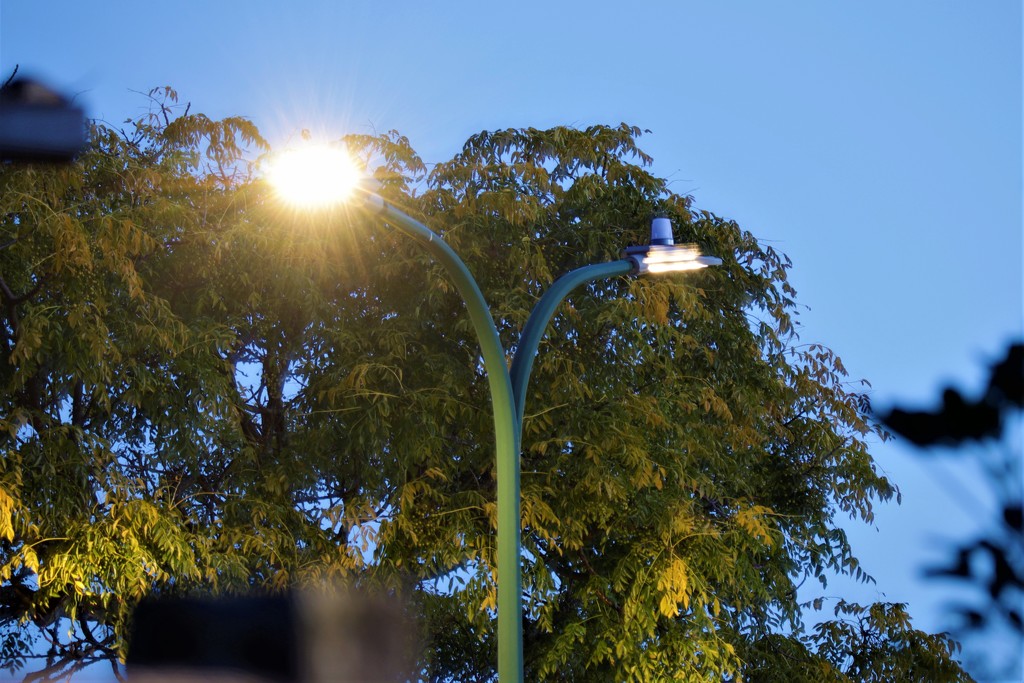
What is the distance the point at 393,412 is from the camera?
14.1 m

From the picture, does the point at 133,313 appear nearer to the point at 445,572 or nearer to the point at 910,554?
the point at 445,572

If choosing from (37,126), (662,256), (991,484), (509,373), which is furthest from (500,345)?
(37,126)

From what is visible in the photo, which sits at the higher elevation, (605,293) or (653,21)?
(653,21)

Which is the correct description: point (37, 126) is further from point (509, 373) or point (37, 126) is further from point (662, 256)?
point (662, 256)

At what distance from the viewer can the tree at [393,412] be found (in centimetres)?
1279

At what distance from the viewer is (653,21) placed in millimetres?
15992

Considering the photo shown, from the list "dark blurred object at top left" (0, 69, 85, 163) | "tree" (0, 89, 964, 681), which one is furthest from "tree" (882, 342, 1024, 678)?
"tree" (0, 89, 964, 681)

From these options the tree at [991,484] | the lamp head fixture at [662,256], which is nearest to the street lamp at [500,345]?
the lamp head fixture at [662,256]

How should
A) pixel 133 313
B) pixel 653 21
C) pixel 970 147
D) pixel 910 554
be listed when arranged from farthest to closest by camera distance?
pixel 653 21 → pixel 133 313 → pixel 970 147 → pixel 910 554

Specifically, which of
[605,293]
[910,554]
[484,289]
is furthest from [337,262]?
[910,554]

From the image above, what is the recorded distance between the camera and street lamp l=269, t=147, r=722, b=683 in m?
7.19

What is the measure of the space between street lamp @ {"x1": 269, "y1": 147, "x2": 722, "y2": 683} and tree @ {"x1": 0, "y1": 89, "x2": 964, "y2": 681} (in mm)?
4738

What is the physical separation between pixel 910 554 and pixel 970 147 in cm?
744

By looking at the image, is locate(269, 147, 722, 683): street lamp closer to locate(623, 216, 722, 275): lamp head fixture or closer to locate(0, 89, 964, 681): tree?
locate(623, 216, 722, 275): lamp head fixture
